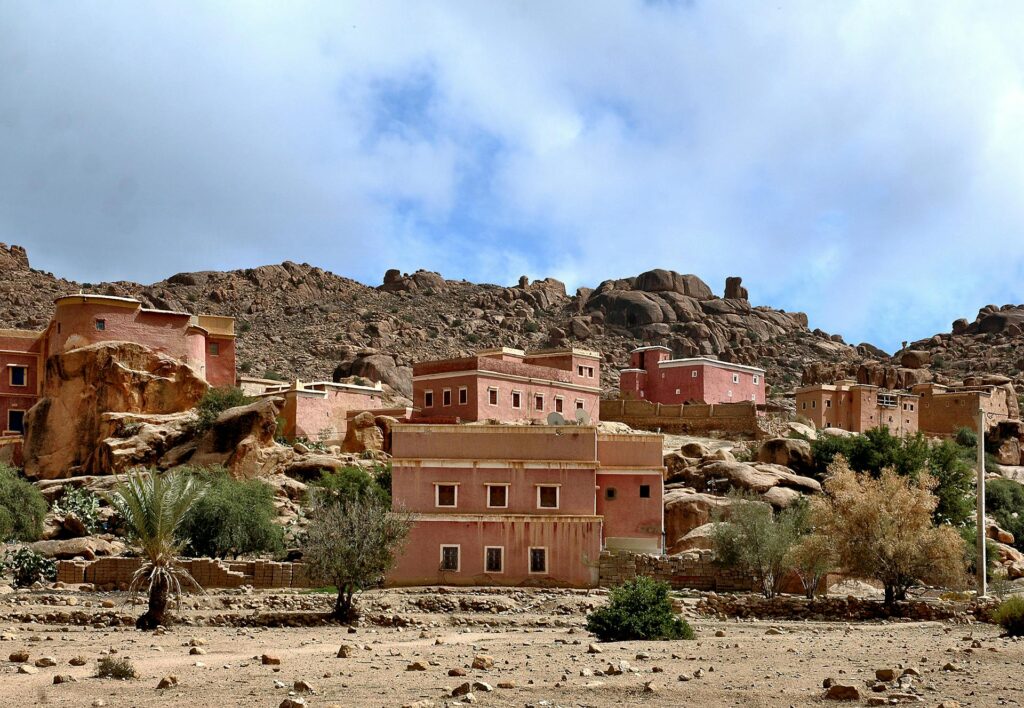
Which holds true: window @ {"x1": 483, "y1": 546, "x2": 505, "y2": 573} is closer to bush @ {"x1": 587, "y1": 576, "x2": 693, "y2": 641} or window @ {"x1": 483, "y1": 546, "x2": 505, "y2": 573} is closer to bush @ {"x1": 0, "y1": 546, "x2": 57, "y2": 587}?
bush @ {"x1": 587, "y1": 576, "x2": 693, "y2": 641}

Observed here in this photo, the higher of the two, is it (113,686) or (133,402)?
(133,402)

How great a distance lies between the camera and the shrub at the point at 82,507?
141 feet

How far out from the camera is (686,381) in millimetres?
73250

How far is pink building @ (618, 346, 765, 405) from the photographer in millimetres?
72250

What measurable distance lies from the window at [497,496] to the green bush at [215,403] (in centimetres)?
1723

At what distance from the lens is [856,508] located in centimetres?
3002

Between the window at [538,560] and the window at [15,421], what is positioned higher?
the window at [15,421]

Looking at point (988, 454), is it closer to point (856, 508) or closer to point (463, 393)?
point (463, 393)

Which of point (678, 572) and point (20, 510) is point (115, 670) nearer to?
point (678, 572)

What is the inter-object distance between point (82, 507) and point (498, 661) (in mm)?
29435

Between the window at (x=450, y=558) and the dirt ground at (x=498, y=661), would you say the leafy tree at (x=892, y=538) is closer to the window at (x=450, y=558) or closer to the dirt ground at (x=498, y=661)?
the dirt ground at (x=498, y=661)

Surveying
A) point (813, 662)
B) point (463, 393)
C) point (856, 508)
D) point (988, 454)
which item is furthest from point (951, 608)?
point (988, 454)

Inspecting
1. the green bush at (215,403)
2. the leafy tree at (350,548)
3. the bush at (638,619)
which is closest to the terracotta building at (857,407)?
the green bush at (215,403)

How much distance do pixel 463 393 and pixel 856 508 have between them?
28.8 m
